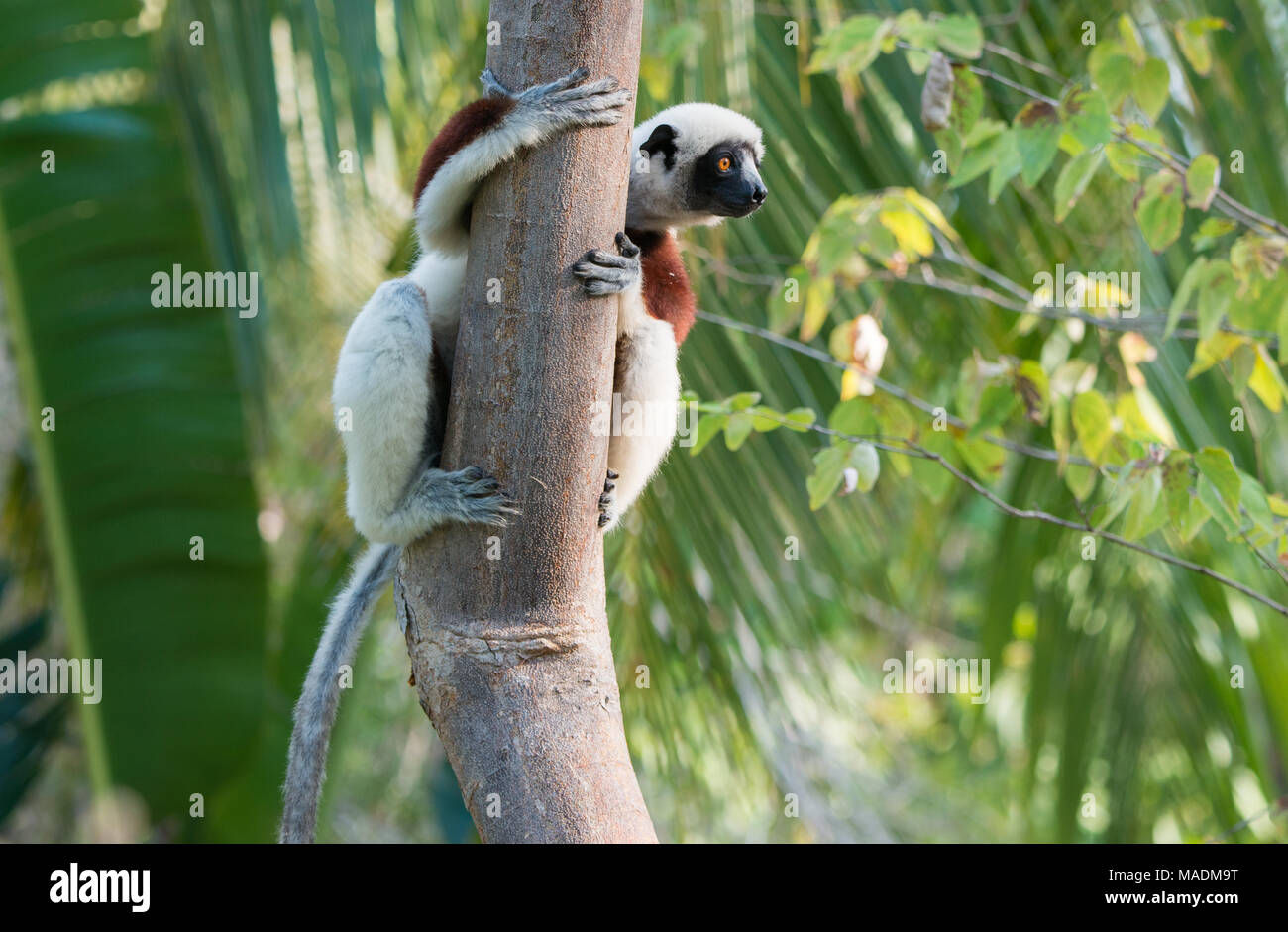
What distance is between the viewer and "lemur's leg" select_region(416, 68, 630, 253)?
114 inches

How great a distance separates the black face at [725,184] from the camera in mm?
4207

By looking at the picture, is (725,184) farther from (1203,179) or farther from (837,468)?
(1203,179)

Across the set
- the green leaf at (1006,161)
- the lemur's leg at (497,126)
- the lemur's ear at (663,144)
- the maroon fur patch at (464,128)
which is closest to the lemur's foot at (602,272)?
the lemur's leg at (497,126)

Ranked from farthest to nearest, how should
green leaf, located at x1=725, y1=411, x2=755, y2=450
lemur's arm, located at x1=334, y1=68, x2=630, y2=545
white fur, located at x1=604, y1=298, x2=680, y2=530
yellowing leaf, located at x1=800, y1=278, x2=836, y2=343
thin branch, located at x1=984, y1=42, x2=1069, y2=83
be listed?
1. yellowing leaf, located at x1=800, y1=278, x2=836, y2=343
2. thin branch, located at x1=984, y1=42, x2=1069, y2=83
3. white fur, located at x1=604, y1=298, x2=680, y2=530
4. green leaf, located at x1=725, y1=411, x2=755, y2=450
5. lemur's arm, located at x1=334, y1=68, x2=630, y2=545

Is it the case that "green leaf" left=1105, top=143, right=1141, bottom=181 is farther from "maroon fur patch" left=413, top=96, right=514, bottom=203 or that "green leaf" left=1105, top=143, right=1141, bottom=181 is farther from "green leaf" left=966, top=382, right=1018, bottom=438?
"maroon fur patch" left=413, top=96, right=514, bottom=203

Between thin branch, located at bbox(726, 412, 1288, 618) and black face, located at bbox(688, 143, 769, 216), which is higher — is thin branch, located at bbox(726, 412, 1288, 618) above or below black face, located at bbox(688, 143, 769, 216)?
below

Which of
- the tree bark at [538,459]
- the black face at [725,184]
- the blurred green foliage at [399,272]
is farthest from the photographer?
the blurred green foliage at [399,272]

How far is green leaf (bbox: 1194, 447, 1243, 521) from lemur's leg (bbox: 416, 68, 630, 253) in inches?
69.2

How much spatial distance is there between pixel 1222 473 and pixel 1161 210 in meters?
0.83

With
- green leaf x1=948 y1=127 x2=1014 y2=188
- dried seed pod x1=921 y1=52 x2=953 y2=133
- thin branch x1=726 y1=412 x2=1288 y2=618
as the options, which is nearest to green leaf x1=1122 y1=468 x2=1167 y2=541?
thin branch x1=726 y1=412 x2=1288 y2=618

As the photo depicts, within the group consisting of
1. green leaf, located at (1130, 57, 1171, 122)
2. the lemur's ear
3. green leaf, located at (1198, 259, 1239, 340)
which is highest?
the lemur's ear

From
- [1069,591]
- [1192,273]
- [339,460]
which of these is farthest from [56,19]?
[1069,591]

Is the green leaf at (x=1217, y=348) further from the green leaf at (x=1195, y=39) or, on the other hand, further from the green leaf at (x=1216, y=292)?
the green leaf at (x=1195, y=39)

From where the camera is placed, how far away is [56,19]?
16.2 feet
